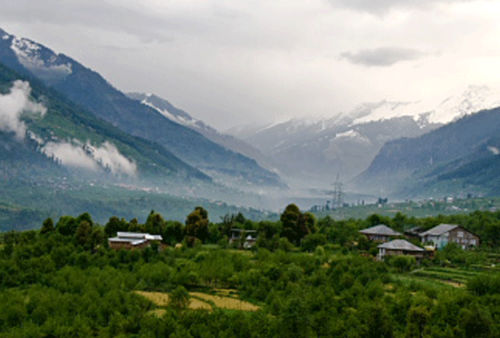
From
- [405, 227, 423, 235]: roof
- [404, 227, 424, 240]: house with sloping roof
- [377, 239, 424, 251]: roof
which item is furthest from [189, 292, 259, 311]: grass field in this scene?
[405, 227, 423, 235]: roof

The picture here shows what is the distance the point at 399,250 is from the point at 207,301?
1506 inches

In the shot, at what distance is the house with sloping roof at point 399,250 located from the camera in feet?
327

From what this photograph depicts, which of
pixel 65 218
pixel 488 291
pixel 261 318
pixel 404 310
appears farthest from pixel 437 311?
pixel 65 218

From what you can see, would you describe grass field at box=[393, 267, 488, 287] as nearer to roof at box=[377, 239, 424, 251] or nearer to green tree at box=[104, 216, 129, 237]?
roof at box=[377, 239, 424, 251]

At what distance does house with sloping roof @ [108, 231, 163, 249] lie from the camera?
337 ft

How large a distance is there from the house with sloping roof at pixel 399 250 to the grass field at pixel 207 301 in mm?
31192

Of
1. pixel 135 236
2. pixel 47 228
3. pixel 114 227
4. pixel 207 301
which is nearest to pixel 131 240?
pixel 135 236

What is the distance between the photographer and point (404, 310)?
6781 cm

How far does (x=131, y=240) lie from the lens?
105000 mm

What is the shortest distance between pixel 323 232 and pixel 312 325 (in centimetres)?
5739

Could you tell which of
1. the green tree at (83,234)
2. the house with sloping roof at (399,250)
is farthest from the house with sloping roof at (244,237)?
the green tree at (83,234)

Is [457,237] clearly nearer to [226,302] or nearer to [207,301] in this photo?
[226,302]

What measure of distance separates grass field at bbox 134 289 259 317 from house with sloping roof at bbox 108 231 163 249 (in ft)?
73.3

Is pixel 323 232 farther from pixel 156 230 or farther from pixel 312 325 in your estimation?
pixel 312 325
